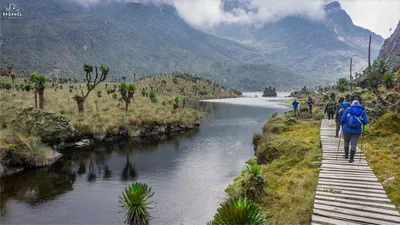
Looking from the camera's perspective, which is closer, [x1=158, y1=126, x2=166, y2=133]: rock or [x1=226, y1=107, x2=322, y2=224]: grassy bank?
[x1=226, y1=107, x2=322, y2=224]: grassy bank

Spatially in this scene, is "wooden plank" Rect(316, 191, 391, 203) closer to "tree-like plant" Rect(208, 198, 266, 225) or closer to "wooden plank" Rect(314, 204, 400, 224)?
"wooden plank" Rect(314, 204, 400, 224)

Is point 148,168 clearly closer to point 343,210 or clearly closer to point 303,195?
point 303,195

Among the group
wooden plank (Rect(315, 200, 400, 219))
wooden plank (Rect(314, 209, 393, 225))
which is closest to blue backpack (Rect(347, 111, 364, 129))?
wooden plank (Rect(315, 200, 400, 219))

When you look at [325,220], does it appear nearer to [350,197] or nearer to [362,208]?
[362,208]

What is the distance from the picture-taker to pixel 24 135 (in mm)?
29781

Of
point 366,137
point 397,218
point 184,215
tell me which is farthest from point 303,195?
point 366,137

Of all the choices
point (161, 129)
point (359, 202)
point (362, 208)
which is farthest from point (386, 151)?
point (161, 129)

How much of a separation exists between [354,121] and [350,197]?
14.5 feet

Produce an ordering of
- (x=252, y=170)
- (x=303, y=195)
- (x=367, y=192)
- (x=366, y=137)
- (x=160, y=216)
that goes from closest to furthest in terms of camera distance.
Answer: (x=367, y=192) → (x=303, y=195) → (x=252, y=170) → (x=160, y=216) → (x=366, y=137)

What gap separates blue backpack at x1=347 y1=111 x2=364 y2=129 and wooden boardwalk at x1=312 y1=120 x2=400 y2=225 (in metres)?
1.80

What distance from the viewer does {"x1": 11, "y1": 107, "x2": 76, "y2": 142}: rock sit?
31.8 meters

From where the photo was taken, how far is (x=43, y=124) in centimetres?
3325

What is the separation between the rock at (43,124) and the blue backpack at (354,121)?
29630mm

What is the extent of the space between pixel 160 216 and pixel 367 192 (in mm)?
11700
